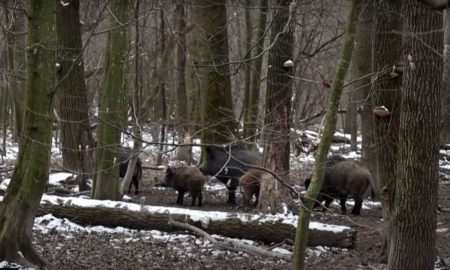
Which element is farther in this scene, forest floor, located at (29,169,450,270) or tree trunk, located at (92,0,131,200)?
tree trunk, located at (92,0,131,200)

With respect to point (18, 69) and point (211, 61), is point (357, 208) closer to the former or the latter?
point (211, 61)

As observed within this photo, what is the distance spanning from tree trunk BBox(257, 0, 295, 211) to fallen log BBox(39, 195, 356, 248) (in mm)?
1322

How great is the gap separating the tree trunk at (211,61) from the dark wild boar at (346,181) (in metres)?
2.89

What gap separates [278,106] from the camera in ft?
36.3

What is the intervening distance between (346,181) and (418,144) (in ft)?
18.2

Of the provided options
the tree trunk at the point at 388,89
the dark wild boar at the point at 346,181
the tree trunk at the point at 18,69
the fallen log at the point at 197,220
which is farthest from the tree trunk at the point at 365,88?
the tree trunk at the point at 18,69

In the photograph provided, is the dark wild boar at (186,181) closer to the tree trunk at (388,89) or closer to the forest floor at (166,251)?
the forest floor at (166,251)

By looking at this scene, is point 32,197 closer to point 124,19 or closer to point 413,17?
point 124,19

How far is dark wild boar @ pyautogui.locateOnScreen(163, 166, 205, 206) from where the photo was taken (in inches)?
512

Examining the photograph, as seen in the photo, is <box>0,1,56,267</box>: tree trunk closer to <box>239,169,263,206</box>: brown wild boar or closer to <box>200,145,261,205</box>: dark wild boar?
<box>239,169,263,206</box>: brown wild boar

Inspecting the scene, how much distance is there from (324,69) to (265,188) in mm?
15911

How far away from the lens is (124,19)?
11.0 m

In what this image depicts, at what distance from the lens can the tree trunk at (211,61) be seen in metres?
15.0

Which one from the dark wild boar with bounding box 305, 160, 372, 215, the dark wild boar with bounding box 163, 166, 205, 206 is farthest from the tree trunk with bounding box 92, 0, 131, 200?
the dark wild boar with bounding box 305, 160, 372, 215
